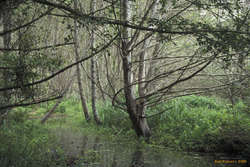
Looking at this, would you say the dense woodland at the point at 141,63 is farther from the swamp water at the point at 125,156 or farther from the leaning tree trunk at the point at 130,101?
the swamp water at the point at 125,156

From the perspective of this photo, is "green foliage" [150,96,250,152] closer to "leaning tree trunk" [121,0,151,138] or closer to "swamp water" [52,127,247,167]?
"swamp water" [52,127,247,167]

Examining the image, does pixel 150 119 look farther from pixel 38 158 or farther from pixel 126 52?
pixel 38 158

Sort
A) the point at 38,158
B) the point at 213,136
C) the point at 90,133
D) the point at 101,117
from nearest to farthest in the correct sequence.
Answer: the point at 38,158, the point at 213,136, the point at 90,133, the point at 101,117

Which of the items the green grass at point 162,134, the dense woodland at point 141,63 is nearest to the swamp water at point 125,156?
the green grass at point 162,134

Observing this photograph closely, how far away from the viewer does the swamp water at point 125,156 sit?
186 inches

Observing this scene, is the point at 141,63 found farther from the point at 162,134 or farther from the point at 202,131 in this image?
the point at 202,131

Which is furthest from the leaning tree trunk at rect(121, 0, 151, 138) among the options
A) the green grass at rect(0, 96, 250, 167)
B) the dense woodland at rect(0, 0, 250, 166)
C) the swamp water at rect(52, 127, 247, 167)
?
the swamp water at rect(52, 127, 247, 167)

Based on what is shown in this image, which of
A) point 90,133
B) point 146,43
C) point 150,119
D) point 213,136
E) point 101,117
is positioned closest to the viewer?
point 213,136

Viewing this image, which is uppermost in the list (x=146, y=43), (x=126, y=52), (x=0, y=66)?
(x=146, y=43)

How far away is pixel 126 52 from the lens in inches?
231

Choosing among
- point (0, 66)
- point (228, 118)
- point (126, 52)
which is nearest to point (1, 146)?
point (0, 66)

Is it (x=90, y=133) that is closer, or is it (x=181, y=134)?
(x=181, y=134)

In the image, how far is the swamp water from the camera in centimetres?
472

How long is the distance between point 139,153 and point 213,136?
6.26ft
